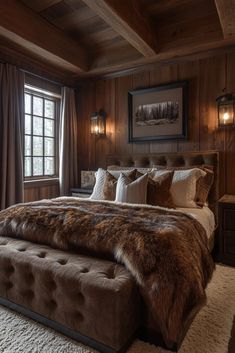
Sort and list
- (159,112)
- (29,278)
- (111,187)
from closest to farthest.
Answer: (29,278)
(111,187)
(159,112)

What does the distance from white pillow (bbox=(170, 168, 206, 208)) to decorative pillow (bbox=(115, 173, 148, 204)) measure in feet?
1.31

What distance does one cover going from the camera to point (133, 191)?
2.61m

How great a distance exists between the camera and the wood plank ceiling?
8.65ft

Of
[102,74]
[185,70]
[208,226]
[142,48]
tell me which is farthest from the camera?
[102,74]

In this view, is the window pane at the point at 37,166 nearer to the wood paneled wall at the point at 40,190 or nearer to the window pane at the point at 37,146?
the window pane at the point at 37,146

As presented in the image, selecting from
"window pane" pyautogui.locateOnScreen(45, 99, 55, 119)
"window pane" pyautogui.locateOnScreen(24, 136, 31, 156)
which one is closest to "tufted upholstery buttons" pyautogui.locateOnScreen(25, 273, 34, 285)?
"window pane" pyautogui.locateOnScreen(24, 136, 31, 156)

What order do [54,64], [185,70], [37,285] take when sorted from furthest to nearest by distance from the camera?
[54,64]
[185,70]
[37,285]

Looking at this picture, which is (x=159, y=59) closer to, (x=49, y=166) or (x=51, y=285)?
(x=49, y=166)

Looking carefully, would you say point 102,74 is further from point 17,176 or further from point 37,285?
point 37,285

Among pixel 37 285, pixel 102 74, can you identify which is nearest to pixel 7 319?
pixel 37 285

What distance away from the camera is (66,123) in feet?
13.7

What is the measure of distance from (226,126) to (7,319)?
312 centimetres

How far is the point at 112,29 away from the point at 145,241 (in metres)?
2.91

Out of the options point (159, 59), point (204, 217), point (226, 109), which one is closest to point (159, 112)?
point (159, 59)
